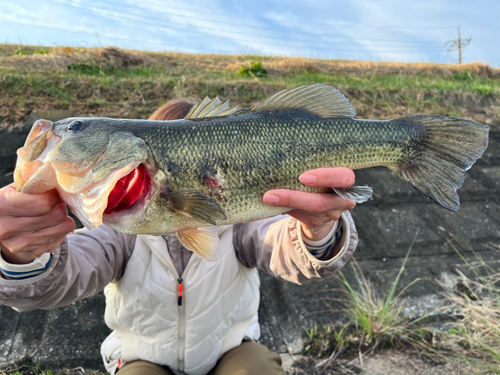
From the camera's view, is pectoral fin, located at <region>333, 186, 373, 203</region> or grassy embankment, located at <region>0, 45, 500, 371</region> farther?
grassy embankment, located at <region>0, 45, 500, 371</region>

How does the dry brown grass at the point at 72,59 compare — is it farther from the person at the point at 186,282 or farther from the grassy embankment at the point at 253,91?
the person at the point at 186,282

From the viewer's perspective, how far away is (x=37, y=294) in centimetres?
157

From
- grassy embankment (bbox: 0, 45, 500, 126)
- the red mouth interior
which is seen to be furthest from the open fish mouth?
grassy embankment (bbox: 0, 45, 500, 126)

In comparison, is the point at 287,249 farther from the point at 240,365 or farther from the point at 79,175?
the point at 79,175

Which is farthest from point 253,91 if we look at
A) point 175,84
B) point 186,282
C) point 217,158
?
point 217,158

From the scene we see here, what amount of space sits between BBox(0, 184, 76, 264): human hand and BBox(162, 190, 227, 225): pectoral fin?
0.44 metres

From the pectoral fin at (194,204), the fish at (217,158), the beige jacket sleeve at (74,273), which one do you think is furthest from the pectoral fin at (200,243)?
the beige jacket sleeve at (74,273)

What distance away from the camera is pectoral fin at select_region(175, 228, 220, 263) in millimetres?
1488

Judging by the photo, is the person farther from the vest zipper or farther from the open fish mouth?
the open fish mouth

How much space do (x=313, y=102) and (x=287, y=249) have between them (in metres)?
0.85

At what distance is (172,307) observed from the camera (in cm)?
215

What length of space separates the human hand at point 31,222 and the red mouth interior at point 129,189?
0.20 m

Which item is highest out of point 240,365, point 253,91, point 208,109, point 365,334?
point 253,91

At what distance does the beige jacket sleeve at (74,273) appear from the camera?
1.54m
